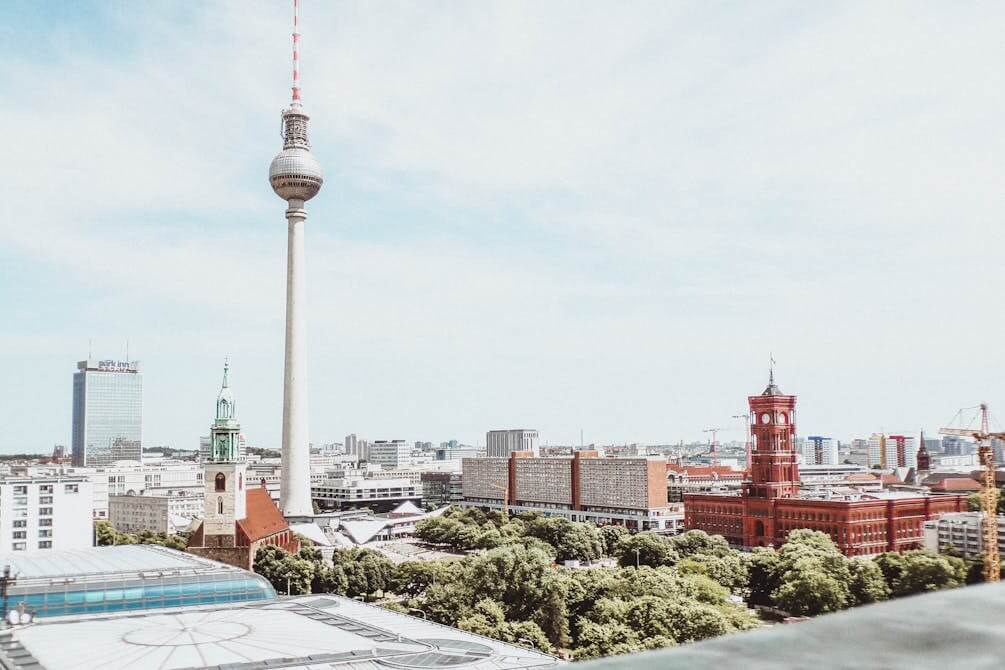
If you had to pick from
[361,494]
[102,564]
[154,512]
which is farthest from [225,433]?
[361,494]

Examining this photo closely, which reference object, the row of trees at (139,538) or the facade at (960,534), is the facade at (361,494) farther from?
the facade at (960,534)

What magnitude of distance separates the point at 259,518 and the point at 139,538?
21400mm

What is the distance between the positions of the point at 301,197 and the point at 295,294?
40.1 feet

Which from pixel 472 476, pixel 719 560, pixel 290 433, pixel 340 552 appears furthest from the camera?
pixel 472 476

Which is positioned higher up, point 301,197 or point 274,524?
point 301,197

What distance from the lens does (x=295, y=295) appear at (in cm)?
10462

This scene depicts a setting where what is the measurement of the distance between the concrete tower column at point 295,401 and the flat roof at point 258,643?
61.3m

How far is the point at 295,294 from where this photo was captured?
343 ft

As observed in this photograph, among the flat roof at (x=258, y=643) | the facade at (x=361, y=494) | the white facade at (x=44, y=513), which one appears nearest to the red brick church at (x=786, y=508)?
the flat roof at (x=258, y=643)

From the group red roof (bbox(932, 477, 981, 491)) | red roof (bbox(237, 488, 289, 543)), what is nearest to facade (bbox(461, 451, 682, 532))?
red roof (bbox(932, 477, 981, 491))

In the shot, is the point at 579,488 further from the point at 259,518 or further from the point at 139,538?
the point at 259,518

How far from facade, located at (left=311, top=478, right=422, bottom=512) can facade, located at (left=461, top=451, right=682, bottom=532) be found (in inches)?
407

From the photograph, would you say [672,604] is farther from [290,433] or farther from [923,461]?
[923,461]

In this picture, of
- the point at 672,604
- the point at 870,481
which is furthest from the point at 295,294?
the point at 870,481
